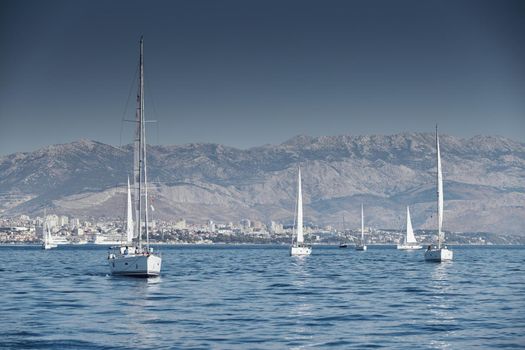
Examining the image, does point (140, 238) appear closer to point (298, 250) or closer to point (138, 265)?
point (138, 265)

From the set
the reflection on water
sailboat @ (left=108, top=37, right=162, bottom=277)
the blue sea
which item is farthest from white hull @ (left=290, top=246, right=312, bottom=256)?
the reflection on water

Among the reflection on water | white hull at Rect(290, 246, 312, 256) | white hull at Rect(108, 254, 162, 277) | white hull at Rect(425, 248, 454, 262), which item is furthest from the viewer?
white hull at Rect(290, 246, 312, 256)

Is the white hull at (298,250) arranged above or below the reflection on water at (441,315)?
above

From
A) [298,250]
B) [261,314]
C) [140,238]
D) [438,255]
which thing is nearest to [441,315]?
[261,314]

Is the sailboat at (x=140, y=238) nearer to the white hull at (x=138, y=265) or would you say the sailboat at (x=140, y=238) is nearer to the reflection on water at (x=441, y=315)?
the white hull at (x=138, y=265)

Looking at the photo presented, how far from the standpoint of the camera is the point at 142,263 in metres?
89.4

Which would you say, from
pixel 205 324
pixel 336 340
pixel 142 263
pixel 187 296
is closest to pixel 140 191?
pixel 142 263

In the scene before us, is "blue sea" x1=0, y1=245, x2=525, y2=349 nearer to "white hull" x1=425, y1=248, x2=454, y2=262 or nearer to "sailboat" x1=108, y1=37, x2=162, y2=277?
"sailboat" x1=108, y1=37, x2=162, y2=277

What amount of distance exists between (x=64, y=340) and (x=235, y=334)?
851 cm

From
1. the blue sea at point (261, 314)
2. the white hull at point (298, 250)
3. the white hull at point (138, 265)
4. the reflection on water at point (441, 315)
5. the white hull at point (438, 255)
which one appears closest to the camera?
the blue sea at point (261, 314)

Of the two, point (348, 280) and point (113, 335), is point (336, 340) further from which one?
point (348, 280)

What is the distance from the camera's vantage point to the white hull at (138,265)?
89312 mm

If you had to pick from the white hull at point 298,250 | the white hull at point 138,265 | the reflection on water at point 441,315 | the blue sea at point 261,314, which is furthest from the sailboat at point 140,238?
the white hull at point 298,250

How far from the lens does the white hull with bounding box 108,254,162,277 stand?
89.3 m
